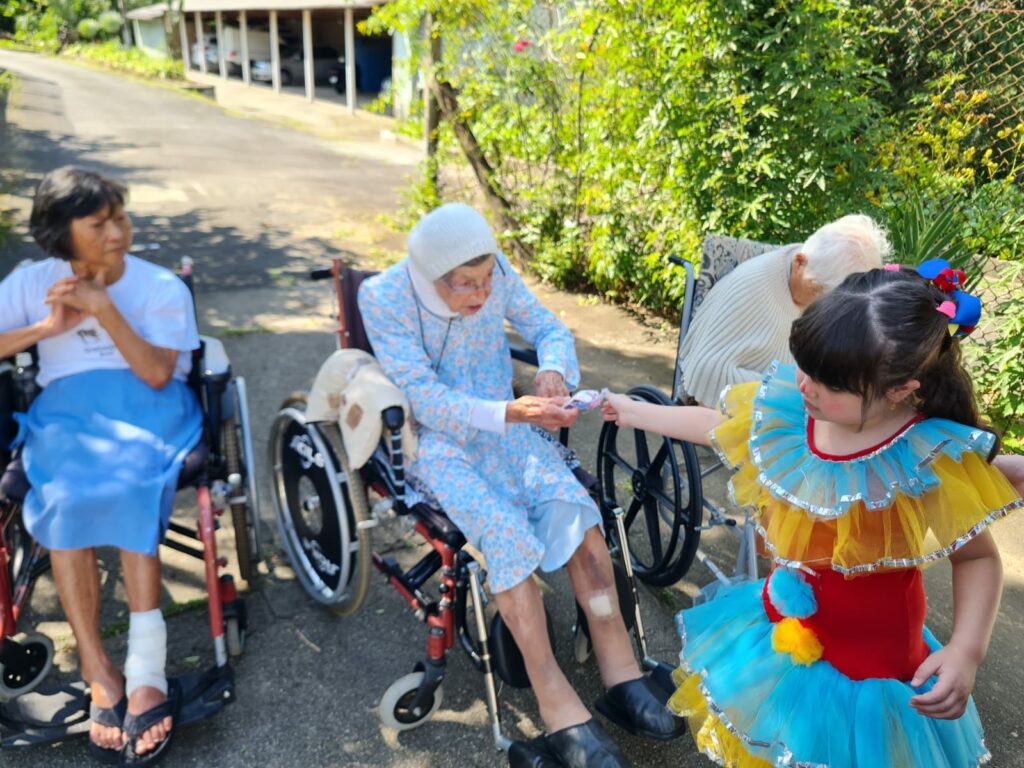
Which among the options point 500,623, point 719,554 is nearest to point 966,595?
point 500,623

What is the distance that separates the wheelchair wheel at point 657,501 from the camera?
2.38m

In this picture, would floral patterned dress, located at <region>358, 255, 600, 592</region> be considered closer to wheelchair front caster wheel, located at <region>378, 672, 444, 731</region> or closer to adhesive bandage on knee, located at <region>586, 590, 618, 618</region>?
adhesive bandage on knee, located at <region>586, 590, 618, 618</region>

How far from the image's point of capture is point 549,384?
2502 mm

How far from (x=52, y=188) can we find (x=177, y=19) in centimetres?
3058

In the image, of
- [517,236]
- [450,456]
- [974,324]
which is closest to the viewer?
[974,324]

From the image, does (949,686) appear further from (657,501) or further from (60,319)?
(60,319)

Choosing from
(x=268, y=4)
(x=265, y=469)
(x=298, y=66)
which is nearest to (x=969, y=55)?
(x=265, y=469)

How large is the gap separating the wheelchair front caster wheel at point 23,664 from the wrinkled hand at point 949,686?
2.23m

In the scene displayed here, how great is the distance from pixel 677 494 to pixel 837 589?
2.93ft

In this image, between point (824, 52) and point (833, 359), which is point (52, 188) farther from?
point (824, 52)

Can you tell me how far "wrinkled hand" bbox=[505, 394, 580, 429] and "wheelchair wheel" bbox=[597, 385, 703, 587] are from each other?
1.00 ft

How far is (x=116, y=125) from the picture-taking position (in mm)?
13367

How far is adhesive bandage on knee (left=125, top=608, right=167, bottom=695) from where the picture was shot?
6.67 feet

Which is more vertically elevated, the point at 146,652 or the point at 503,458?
the point at 503,458
